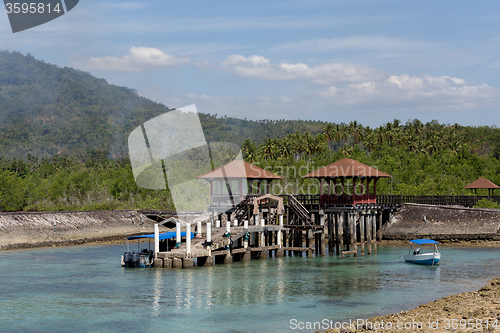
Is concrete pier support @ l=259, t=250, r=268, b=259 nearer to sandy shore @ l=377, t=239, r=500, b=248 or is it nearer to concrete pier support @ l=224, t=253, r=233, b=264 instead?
concrete pier support @ l=224, t=253, r=233, b=264

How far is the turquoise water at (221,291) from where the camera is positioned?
2116 cm

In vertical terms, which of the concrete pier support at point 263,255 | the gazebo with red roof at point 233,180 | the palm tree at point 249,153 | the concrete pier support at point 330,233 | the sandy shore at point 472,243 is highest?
the palm tree at point 249,153

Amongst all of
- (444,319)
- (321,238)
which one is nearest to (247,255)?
(321,238)

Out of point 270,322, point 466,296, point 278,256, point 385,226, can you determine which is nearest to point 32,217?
point 278,256

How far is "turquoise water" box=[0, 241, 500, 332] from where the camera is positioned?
2116cm

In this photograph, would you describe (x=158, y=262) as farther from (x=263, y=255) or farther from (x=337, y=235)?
(x=337, y=235)

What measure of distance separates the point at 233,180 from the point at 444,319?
27.2 meters

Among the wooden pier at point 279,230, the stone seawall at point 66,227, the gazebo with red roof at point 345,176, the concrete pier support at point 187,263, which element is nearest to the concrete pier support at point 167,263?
the concrete pier support at point 187,263

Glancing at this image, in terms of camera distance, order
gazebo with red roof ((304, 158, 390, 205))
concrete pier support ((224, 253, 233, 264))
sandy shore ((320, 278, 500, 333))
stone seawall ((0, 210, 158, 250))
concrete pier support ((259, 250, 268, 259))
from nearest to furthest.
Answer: sandy shore ((320, 278, 500, 333)), concrete pier support ((224, 253, 233, 264)), concrete pier support ((259, 250, 268, 259)), gazebo with red roof ((304, 158, 390, 205)), stone seawall ((0, 210, 158, 250))

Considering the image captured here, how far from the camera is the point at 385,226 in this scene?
5109 cm

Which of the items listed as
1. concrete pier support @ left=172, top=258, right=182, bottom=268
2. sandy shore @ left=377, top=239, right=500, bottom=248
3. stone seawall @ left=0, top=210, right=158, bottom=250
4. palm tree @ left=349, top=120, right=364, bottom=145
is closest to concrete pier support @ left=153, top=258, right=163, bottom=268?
concrete pier support @ left=172, top=258, right=182, bottom=268

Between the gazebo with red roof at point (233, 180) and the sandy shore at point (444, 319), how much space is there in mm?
22875

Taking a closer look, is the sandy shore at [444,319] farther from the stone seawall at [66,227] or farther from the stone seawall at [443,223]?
the stone seawall at [66,227]

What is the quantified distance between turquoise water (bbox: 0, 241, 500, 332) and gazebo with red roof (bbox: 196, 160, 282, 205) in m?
7.68
